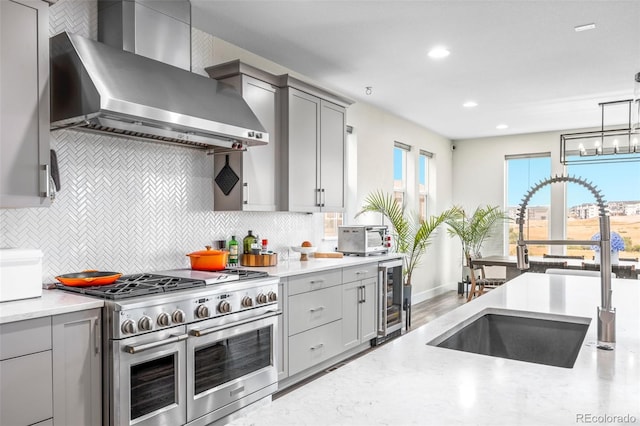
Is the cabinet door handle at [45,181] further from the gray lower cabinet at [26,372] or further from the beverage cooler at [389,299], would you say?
the beverage cooler at [389,299]

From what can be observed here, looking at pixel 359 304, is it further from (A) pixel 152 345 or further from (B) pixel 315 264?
(A) pixel 152 345

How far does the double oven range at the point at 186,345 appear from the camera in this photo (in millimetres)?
2148

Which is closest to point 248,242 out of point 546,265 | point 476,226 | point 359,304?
point 359,304

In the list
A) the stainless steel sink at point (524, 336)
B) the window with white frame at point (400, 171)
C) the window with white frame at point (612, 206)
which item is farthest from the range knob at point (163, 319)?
the window with white frame at point (612, 206)

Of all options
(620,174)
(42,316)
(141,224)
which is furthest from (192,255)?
(620,174)

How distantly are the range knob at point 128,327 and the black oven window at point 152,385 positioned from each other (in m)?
0.19

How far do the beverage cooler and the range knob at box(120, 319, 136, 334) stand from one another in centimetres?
274

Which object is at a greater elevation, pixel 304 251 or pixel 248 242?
pixel 248 242

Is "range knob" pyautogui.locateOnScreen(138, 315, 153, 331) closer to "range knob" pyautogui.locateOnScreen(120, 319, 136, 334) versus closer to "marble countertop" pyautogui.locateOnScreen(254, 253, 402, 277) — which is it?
"range knob" pyautogui.locateOnScreen(120, 319, 136, 334)

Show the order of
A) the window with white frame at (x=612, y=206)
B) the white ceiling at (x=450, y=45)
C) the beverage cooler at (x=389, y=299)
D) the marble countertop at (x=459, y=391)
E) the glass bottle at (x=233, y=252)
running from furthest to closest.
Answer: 1. the window with white frame at (x=612, y=206)
2. the beverage cooler at (x=389, y=299)
3. the glass bottle at (x=233, y=252)
4. the white ceiling at (x=450, y=45)
5. the marble countertop at (x=459, y=391)

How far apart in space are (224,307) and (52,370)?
929 mm

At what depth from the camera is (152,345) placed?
224 centimetres

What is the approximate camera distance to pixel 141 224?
9.82 ft

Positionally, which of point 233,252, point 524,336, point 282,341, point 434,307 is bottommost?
point 434,307
